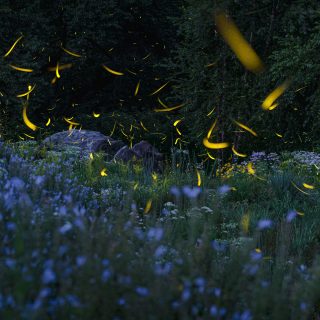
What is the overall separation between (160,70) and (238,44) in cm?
687

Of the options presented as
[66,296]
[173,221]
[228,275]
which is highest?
[66,296]

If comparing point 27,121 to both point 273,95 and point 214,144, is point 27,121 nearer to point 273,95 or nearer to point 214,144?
point 214,144

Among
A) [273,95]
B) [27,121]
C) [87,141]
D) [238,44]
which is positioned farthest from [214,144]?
[27,121]

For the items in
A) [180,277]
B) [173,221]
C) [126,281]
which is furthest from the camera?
[173,221]

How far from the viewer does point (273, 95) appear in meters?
13.2

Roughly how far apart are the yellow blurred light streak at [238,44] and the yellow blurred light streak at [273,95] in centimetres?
71

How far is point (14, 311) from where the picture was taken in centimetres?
228

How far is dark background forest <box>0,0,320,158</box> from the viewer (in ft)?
42.6

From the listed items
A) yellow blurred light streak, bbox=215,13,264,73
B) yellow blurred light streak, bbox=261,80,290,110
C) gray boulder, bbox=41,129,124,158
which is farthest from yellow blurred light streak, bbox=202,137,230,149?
gray boulder, bbox=41,129,124,158

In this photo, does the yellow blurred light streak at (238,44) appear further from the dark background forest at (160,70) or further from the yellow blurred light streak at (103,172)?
the yellow blurred light streak at (103,172)

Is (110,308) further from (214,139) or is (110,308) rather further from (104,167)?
(214,139)

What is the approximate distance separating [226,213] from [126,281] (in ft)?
14.1

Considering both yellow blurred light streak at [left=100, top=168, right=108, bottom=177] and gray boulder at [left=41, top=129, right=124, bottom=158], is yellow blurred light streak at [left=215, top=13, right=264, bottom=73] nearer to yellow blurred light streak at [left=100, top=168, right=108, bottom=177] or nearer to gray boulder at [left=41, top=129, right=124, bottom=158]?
gray boulder at [left=41, top=129, right=124, bottom=158]

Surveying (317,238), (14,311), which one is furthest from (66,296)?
(317,238)
